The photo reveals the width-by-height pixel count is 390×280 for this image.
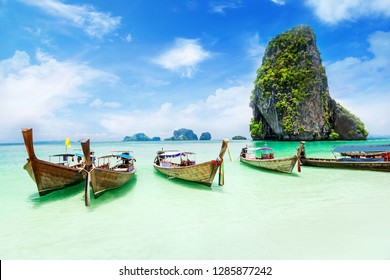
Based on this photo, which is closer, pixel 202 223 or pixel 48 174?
pixel 202 223

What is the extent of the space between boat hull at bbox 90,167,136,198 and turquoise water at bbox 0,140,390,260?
0.38 m

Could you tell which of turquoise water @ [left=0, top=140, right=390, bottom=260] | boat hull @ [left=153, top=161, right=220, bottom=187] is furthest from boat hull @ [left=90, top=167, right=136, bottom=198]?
boat hull @ [left=153, top=161, right=220, bottom=187]

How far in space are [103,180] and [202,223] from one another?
4.75m

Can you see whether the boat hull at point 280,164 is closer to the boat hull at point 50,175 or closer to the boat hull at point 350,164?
the boat hull at point 350,164

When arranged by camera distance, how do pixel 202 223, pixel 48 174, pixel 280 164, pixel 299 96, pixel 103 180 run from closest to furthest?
1. pixel 202 223
2. pixel 103 180
3. pixel 48 174
4. pixel 280 164
5. pixel 299 96

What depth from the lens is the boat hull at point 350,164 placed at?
13966mm

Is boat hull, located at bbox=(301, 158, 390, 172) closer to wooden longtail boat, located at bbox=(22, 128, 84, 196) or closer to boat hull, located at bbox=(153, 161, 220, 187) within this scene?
boat hull, located at bbox=(153, 161, 220, 187)

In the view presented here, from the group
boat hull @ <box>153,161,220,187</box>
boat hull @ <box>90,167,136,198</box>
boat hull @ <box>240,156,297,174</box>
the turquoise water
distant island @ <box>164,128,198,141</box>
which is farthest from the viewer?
distant island @ <box>164,128,198,141</box>

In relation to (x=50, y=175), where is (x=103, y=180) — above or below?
below

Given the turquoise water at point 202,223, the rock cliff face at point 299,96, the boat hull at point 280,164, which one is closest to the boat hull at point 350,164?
the turquoise water at point 202,223

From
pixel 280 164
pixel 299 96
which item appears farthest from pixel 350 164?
pixel 299 96

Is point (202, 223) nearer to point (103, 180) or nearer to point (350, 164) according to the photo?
point (103, 180)

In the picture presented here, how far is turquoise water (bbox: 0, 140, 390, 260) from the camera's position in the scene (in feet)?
16.4

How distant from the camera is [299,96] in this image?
5688 cm
